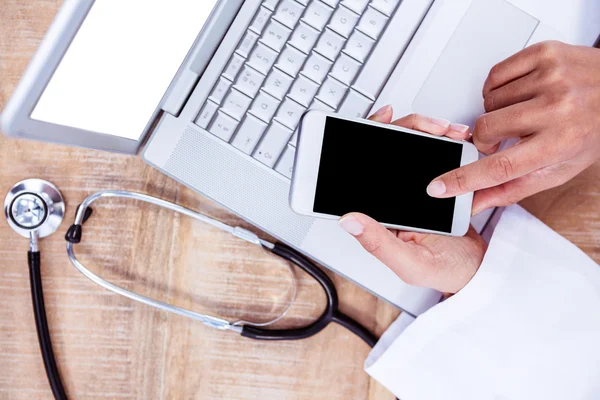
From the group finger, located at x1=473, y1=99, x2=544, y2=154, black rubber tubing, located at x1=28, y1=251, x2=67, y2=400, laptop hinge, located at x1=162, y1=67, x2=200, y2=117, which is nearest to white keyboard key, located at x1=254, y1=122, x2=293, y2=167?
laptop hinge, located at x1=162, y1=67, x2=200, y2=117

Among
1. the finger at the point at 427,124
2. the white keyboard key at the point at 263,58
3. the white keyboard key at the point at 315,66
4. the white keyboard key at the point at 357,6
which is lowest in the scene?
the white keyboard key at the point at 263,58

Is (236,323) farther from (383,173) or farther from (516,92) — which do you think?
(516,92)

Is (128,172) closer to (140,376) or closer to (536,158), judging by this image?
(140,376)

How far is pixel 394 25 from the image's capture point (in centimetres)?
54

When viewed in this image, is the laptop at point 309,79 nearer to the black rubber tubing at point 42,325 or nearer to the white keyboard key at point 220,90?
the white keyboard key at point 220,90

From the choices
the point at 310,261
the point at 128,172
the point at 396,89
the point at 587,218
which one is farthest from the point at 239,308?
the point at 587,218

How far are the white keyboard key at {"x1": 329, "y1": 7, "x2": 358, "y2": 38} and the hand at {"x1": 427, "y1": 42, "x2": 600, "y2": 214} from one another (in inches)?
6.7

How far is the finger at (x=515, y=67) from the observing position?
515mm

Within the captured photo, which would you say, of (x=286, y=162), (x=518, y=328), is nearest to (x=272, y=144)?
(x=286, y=162)

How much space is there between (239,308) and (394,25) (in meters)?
0.41

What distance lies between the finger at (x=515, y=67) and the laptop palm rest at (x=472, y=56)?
3 centimetres

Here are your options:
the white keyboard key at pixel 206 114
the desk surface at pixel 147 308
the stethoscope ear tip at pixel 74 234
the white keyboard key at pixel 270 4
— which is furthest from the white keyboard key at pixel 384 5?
the stethoscope ear tip at pixel 74 234

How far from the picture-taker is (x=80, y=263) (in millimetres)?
627

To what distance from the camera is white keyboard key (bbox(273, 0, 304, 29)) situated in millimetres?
532
